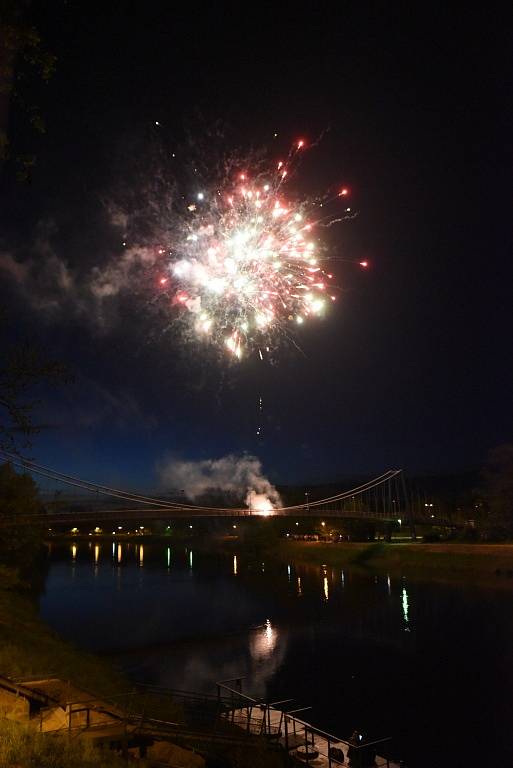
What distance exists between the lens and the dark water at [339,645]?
18828 mm

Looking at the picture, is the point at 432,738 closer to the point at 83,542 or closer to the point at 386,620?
the point at 386,620

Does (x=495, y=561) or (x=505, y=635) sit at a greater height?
(x=495, y=561)

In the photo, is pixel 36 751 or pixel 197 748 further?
pixel 197 748

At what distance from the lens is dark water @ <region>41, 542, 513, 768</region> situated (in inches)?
741

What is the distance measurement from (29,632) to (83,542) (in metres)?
102

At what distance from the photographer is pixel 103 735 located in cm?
1070

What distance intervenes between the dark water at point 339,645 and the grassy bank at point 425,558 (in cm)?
318

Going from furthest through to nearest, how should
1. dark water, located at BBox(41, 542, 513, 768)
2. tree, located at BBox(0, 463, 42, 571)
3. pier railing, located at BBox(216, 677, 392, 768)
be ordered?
tree, located at BBox(0, 463, 42, 571) < dark water, located at BBox(41, 542, 513, 768) < pier railing, located at BBox(216, 677, 392, 768)

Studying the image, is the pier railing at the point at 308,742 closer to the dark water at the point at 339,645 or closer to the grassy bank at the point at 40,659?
the dark water at the point at 339,645

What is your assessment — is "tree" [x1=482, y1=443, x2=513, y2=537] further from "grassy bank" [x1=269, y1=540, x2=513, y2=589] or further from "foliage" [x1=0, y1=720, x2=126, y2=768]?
"foliage" [x1=0, y1=720, x2=126, y2=768]

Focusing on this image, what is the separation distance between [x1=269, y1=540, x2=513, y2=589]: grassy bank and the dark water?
3178 millimetres

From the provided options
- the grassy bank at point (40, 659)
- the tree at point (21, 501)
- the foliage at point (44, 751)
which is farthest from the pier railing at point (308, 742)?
the tree at point (21, 501)

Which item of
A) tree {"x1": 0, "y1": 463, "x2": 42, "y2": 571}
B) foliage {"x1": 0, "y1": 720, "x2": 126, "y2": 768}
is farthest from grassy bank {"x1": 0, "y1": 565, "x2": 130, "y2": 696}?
tree {"x1": 0, "y1": 463, "x2": 42, "y2": 571}

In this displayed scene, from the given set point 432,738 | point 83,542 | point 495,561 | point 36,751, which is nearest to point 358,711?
point 432,738
